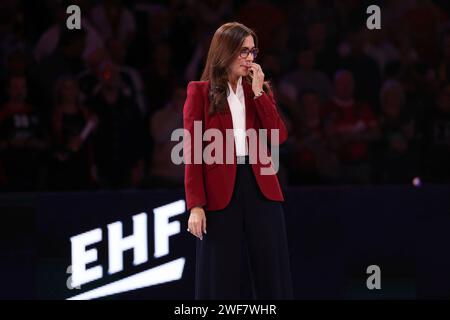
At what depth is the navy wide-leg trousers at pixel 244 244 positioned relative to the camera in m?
4.60

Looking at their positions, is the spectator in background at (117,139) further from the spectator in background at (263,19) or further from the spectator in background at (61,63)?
the spectator in background at (263,19)

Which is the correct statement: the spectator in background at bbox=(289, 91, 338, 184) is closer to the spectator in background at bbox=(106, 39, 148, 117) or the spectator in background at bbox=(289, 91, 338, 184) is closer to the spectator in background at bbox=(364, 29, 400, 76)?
the spectator in background at bbox=(364, 29, 400, 76)

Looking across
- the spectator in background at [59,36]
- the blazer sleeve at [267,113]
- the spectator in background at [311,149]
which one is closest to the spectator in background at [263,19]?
the spectator in background at [311,149]

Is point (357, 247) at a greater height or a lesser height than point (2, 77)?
lesser

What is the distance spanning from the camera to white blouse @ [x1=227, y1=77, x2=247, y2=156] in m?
4.64

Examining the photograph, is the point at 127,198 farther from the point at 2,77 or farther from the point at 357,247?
the point at 2,77

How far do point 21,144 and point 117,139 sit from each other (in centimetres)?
71

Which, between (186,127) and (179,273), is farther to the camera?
(179,273)

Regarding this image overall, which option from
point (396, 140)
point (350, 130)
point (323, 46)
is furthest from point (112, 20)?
point (396, 140)

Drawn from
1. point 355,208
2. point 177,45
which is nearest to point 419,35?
point 177,45

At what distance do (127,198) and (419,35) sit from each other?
3.81m

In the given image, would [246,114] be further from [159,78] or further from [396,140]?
[159,78]

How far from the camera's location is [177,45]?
860cm

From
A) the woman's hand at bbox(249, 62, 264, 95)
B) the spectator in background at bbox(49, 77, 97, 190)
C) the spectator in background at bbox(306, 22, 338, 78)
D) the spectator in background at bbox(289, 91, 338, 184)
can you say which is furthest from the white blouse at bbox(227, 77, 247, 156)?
the spectator in background at bbox(306, 22, 338, 78)
